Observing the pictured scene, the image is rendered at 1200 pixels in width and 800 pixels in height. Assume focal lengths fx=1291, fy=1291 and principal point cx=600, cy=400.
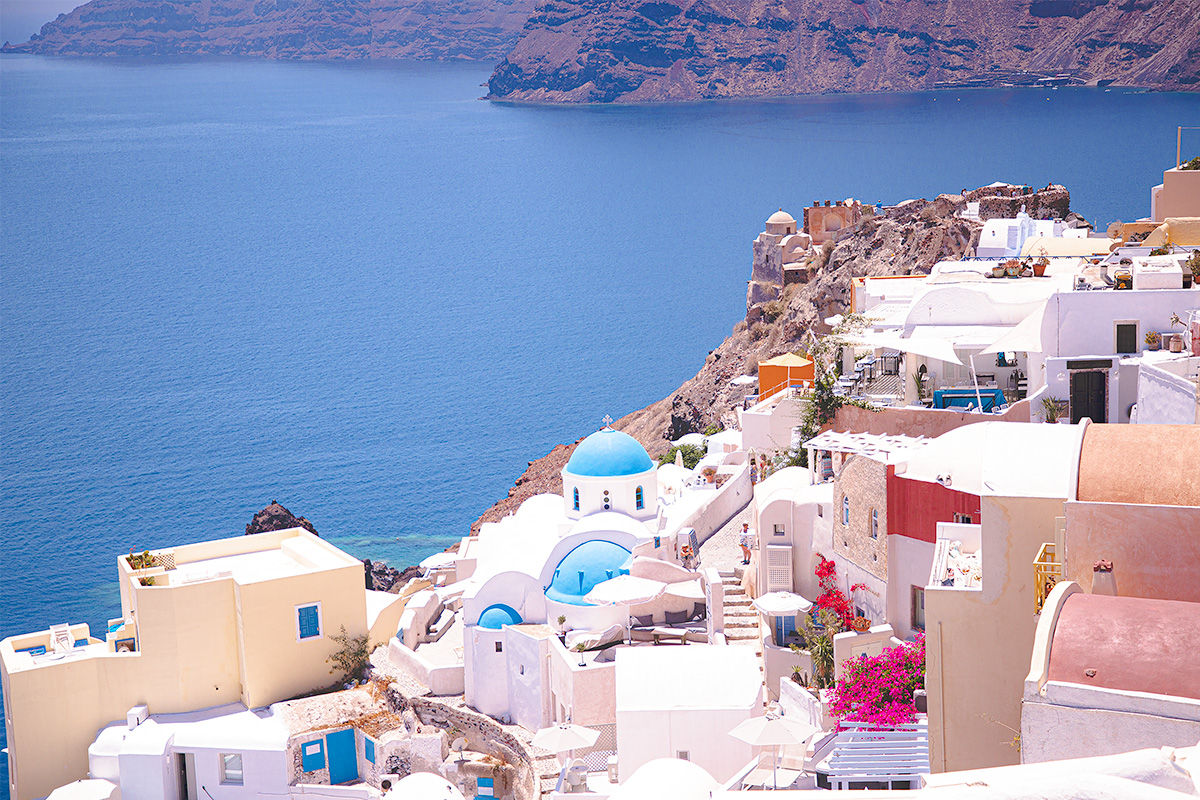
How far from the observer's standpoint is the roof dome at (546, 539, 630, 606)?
89.2 ft

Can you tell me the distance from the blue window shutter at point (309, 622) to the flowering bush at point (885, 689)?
13.4 m

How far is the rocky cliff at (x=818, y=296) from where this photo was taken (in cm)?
4622

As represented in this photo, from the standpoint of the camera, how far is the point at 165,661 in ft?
90.3

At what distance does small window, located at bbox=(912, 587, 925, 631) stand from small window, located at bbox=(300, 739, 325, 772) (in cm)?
1266

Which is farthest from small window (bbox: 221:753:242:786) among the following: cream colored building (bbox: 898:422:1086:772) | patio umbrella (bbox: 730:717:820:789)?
cream colored building (bbox: 898:422:1086:772)

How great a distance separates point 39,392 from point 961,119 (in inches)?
5396

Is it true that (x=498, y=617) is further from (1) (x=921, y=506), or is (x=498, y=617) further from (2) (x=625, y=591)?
(1) (x=921, y=506)

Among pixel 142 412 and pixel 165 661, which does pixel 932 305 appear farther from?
pixel 142 412

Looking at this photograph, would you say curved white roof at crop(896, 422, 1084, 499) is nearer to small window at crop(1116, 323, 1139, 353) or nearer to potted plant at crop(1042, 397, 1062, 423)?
potted plant at crop(1042, 397, 1062, 423)

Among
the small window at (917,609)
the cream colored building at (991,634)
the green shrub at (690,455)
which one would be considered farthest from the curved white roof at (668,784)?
the green shrub at (690,455)

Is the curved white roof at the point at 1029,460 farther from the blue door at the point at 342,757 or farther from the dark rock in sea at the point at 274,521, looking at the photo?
the dark rock in sea at the point at 274,521

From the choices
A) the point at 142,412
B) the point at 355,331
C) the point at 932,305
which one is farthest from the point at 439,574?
the point at 355,331

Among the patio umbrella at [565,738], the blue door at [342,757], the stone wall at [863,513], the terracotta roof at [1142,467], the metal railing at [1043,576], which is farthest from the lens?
the blue door at [342,757]

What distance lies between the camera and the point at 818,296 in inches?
2008
